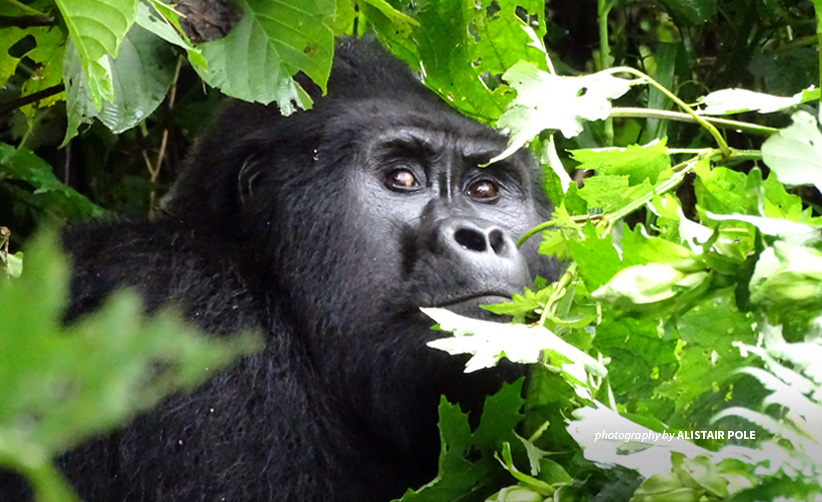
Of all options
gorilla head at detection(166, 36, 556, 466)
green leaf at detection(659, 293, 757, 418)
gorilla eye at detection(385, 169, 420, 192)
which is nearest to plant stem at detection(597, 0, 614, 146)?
gorilla head at detection(166, 36, 556, 466)

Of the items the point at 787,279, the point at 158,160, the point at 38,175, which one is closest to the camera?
the point at 787,279

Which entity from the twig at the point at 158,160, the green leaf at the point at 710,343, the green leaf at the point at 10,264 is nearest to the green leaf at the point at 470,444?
the green leaf at the point at 710,343

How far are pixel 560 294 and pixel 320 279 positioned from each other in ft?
2.16

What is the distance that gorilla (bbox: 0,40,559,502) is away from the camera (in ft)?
5.68

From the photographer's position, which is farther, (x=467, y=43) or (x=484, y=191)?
(x=484, y=191)

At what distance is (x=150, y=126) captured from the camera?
11.0ft

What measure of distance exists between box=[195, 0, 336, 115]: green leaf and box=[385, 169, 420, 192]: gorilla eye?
1.05 ft

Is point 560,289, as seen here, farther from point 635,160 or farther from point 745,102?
point 745,102

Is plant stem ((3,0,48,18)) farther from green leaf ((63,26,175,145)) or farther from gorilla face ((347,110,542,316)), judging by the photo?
gorilla face ((347,110,542,316))

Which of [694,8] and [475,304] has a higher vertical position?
[694,8]

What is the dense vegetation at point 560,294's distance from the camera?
81 cm

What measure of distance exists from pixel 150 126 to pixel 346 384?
1.74 metres

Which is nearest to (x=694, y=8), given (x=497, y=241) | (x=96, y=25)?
(x=497, y=241)

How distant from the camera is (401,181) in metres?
2.07
